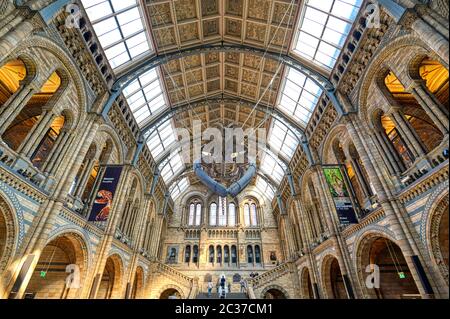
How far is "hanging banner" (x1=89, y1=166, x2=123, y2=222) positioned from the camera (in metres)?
12.6

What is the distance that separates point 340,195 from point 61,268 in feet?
61.1

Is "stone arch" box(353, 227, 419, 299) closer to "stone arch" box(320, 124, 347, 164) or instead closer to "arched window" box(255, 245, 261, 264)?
"stone arch" box(320, 124, 347, 164)

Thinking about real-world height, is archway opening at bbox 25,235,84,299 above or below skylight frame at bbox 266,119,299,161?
below

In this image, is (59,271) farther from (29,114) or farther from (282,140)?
(282,140)

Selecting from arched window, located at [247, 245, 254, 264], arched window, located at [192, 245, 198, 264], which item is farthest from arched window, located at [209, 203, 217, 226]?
arched window, located at [247, 245, 254, 264]

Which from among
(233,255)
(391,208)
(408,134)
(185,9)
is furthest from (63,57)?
(233,255)

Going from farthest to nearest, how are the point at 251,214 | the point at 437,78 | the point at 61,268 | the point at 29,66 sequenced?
the point at 251,214, the point at 61,268, the point at 437,78, the point at 29,66

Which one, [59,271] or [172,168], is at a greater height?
[172,168]

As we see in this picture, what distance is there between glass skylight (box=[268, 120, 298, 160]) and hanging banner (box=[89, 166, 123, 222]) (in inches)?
614

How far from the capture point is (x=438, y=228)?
861 centimetres

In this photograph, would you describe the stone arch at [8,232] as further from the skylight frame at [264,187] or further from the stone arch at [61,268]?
the skylight frame at [264,187]

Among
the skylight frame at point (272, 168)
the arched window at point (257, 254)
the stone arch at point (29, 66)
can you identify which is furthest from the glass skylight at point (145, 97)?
the arched window at point (257, 254)

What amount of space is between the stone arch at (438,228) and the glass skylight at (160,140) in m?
21.1
